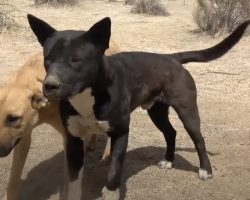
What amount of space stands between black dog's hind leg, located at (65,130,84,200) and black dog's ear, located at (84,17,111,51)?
1070 mm

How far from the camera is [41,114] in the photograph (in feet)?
15.1

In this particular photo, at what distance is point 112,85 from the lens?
444 centimetres

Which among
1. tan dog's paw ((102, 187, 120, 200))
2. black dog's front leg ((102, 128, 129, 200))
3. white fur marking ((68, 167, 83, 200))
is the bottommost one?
white fur marking ((68, 167, 83, 200))

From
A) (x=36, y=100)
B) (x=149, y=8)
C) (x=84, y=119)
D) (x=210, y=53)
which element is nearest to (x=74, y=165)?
(x=84, y=119)

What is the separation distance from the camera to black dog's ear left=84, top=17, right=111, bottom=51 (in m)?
3.95

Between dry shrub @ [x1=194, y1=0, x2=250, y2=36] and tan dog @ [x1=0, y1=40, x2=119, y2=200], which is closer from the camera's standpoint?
tan dog @ [x1=0, y1=40, x2=119, y2=200]

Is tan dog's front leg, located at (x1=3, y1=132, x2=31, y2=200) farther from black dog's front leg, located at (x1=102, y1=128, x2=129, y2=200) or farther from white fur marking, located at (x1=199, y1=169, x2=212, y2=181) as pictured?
white fur marking, located at (x1=199, y1=169, x2=212, y2=181)

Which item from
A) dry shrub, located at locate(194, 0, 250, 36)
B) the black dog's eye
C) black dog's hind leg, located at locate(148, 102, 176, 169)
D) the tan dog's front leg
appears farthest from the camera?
dry shrub, located at locate(194, 0, 250, 36)

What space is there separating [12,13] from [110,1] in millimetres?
4326

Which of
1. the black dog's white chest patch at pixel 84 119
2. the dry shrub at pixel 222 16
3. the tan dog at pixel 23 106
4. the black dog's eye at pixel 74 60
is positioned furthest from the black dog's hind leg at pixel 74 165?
the dry shrub at pixel 222 16

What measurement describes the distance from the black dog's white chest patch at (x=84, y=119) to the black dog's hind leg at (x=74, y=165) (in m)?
0.12

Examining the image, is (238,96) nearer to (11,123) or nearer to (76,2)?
(11,123)

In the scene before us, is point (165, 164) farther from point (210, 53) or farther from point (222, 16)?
point (222, 16)

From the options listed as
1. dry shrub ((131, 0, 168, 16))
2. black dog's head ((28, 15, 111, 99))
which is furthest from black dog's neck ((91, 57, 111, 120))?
dry shrub ((131, 0, 168, 16))
